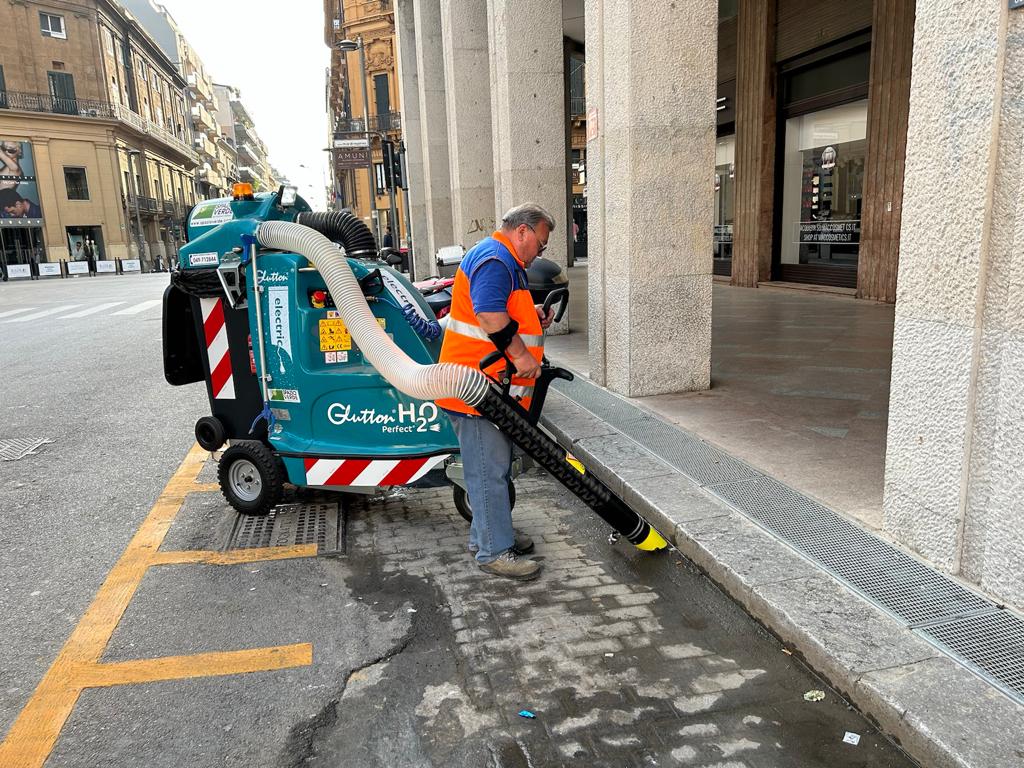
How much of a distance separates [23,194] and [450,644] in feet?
176

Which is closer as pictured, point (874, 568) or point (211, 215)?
point (874, 568)

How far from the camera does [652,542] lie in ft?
12.3

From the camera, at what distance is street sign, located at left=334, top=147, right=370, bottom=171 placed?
61.8 feet

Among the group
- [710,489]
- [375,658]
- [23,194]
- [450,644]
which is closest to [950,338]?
[710,489]

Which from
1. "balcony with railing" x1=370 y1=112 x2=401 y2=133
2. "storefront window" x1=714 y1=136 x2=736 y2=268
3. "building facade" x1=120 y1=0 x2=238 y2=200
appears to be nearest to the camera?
"storefront window" x1=714 y1=136 x2=736 y2=268

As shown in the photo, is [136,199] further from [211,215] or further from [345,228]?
[345,228]

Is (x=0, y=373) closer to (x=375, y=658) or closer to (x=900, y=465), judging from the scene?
(x=375, y=658)

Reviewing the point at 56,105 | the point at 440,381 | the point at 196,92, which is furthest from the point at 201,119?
the point at 440,381

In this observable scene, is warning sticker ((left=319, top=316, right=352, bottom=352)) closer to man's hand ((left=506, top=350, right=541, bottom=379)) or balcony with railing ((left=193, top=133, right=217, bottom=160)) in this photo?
man's hand ((left=506, top=350, right=541, bottom=379))

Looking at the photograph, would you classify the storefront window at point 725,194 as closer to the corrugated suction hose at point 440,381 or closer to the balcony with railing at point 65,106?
the corrugated suction hose at point 440,381

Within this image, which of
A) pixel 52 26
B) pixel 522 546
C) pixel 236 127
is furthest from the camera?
pixel 236 127

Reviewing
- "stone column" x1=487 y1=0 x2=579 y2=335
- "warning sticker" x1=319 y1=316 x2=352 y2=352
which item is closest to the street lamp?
"stone column" x1=487 y1=0 x2=579 y2=335

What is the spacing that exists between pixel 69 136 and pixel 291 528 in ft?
177

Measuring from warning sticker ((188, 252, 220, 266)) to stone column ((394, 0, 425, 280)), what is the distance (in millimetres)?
15499
